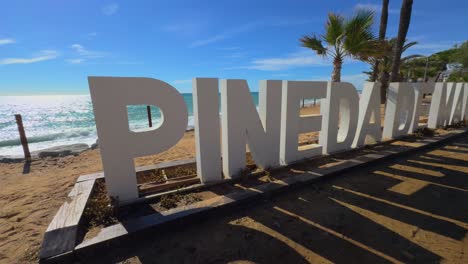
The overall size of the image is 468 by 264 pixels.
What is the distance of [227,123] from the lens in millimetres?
3199

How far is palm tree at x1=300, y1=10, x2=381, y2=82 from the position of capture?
18.5 feet

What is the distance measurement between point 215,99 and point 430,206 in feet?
10.6

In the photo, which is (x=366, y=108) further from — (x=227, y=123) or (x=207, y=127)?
(x=207, y=127)

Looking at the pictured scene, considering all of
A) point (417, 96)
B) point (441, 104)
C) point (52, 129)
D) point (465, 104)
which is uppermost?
point (417, 96)

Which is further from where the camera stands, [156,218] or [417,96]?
[417,96]

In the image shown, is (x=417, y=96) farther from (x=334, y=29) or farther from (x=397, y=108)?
(x=334, y=29)

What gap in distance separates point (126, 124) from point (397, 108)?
21.6 ft

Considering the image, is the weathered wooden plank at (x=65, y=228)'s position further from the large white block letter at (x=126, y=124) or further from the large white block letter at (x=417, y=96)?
the large white block letter at (x=417, y=96)

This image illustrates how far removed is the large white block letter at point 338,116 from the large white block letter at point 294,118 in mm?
198

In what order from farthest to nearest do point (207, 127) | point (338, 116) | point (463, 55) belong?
1. point (463, 55)
2. point (338, 116)
3. point (207, 127)

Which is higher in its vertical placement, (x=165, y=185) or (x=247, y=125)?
(x=247, y=125)

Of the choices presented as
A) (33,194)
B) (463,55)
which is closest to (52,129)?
(33,194)

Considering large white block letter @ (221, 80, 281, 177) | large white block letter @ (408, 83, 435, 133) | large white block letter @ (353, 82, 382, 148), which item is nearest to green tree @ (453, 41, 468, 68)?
large white block letter @ (408, 83, 435, 133)

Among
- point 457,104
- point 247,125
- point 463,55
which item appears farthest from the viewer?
point 463,55
